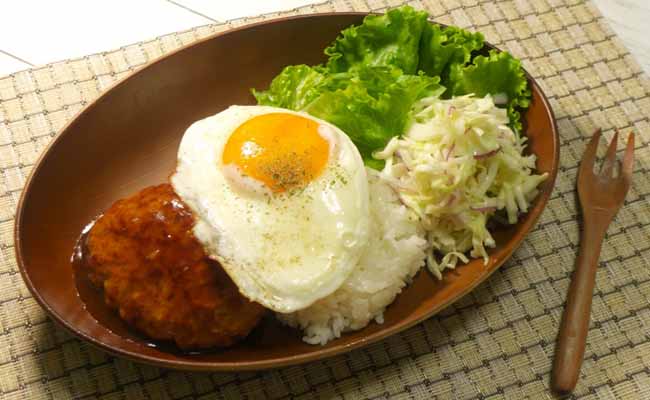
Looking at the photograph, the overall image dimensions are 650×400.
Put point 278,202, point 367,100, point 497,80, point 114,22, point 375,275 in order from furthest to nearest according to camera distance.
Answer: point 114,22, point 497,80, point 367,100, point 375,275, point 278,202

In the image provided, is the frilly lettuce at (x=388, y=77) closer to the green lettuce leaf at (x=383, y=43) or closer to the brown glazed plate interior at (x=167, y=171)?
the green lettuce leaf at (x=383, y=43)

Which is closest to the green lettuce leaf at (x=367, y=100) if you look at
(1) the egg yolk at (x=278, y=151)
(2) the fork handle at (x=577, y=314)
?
(1) the egg yolk at (x=278, y=151)

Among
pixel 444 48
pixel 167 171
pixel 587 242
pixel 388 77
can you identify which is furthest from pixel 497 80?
pixel 167 171

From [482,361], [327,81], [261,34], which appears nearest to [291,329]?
[482,361]

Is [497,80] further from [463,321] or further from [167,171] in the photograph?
[167,171]

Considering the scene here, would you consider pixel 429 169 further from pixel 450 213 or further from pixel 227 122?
pixel 227 122
